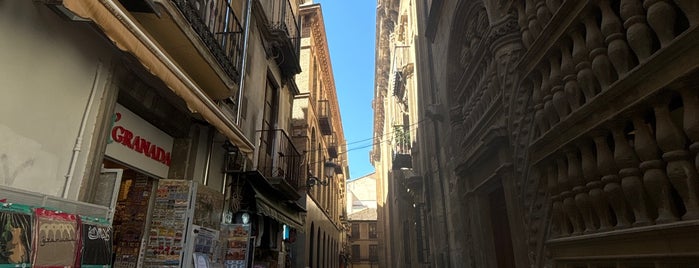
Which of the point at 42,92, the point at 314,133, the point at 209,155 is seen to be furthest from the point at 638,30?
the point at 314,133

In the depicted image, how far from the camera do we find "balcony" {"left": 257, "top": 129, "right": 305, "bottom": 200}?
8.54 meters

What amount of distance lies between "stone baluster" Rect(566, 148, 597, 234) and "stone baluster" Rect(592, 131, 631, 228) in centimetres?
33

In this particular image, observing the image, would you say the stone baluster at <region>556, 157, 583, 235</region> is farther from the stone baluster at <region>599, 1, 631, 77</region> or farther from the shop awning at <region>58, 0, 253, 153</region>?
the shop awning at <region>58, 0, 253, 153</region>

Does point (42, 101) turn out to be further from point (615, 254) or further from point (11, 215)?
point (615, 254)

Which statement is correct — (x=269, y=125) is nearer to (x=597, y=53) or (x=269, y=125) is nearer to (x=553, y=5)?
(x=553, y=5)

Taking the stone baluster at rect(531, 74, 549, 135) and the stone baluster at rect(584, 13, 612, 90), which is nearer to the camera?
the stone baluster at rect(584, 13, 612, 90)

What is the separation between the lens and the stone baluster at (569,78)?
136 inches

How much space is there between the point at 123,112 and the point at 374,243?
→ 49.4 m

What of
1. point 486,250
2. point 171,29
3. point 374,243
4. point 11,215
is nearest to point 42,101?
point 11,215

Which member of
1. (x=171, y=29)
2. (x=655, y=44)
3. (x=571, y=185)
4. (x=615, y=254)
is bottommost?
(x=615, y=254)

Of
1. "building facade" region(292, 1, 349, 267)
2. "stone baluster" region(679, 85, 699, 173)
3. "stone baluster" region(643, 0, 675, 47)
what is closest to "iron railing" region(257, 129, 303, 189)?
"building facade" region(292, 1, 349, 267)

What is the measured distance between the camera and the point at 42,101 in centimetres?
307

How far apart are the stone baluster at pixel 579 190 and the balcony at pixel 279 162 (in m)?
5.87

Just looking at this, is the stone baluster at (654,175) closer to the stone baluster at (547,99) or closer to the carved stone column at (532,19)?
the stone baluster at (547,99)
